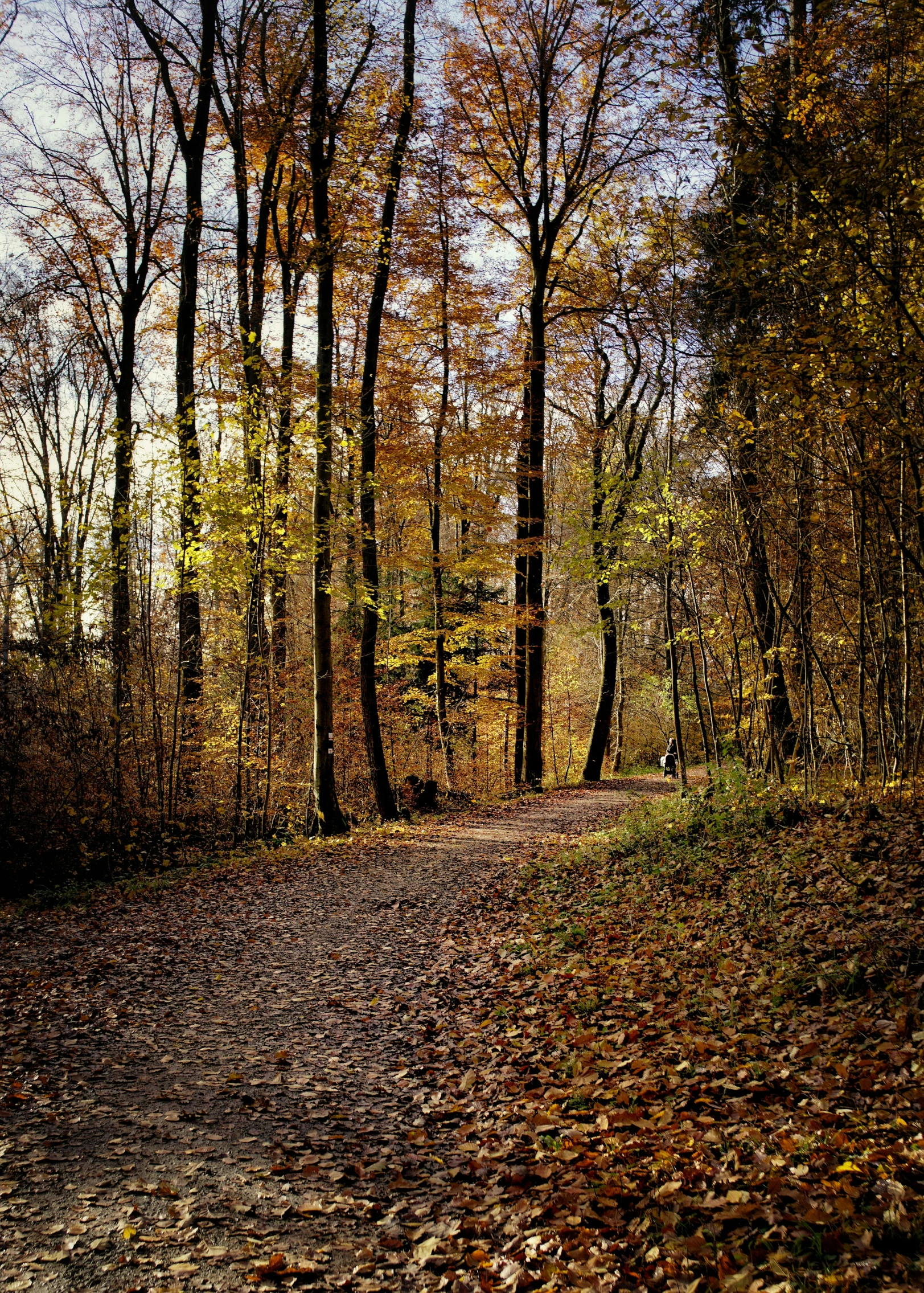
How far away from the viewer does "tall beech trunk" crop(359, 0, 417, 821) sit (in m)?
13.9

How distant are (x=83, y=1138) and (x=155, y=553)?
9.24 meters

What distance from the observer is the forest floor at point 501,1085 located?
3055mm

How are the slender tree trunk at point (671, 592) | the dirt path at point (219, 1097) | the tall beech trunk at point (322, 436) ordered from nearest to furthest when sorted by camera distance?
1. the dirt path at point (219, 1097)
2. the slender tree trunk at point (671, 592)
3. the tall beech trunk at point (322, 436)

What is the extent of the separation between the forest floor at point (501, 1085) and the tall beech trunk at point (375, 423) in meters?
6.24

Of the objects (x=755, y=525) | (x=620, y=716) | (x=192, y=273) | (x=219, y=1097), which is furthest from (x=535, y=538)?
(x=620, y=716)

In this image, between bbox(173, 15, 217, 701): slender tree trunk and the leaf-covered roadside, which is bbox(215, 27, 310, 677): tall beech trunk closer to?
bbox(173, 15, 217, 701): slender tree trunk

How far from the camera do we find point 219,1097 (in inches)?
176

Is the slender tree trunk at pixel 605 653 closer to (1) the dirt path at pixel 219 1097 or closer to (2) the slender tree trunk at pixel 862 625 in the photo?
(2) the slender tree trunk at pixel 862 625

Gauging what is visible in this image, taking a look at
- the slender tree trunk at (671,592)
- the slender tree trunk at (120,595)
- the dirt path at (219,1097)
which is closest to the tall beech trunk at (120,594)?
the slender tree trunk at (120,595)

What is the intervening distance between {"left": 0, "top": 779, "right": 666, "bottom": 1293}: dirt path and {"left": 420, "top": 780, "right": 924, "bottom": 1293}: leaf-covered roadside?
392 millimetres

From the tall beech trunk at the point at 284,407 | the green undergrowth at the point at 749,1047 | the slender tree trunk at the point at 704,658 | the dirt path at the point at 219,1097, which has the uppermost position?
the tall beech trunk at the point at 284,407

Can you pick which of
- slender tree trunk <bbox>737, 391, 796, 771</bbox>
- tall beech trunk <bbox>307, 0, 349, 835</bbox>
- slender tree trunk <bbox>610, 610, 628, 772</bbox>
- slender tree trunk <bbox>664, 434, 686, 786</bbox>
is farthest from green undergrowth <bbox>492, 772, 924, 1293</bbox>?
slender tree trunk <bbox>610, 610, 628, 772</bbox>

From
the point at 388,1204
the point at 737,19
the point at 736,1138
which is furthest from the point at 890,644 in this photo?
the point at 737,19

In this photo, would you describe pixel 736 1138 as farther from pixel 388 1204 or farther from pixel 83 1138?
pixel 83 1138
